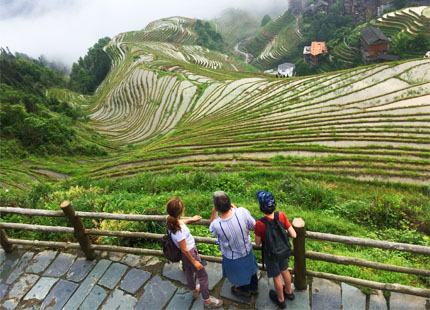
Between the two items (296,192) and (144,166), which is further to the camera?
(144,166)

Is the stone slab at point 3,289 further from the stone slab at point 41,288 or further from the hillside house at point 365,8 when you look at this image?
the hillside house at point 365,8

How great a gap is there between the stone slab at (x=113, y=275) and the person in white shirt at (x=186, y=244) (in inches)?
50.0

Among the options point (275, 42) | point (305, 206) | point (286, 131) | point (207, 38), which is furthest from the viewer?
point (207, 38)

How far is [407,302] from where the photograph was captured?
11.1 feet

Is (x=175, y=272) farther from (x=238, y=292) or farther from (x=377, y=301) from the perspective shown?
(x=377, y=301)

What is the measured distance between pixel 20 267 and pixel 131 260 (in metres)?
2.04

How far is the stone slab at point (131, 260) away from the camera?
4.45 meters

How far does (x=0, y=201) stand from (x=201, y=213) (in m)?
5.43

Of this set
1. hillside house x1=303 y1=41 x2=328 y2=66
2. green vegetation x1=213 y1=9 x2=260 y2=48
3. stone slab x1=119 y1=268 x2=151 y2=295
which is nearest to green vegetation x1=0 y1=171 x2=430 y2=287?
stone slab x1=119 y1=268 x2=151 y2=295

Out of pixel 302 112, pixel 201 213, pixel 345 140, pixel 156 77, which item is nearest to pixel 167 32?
pixel 156 77

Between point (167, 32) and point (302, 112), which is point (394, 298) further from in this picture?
point (167, 32)

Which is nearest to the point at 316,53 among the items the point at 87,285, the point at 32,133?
the point at 32,133

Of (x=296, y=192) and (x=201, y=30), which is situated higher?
(x=201, y=30)

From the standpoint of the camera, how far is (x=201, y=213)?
6.32m
